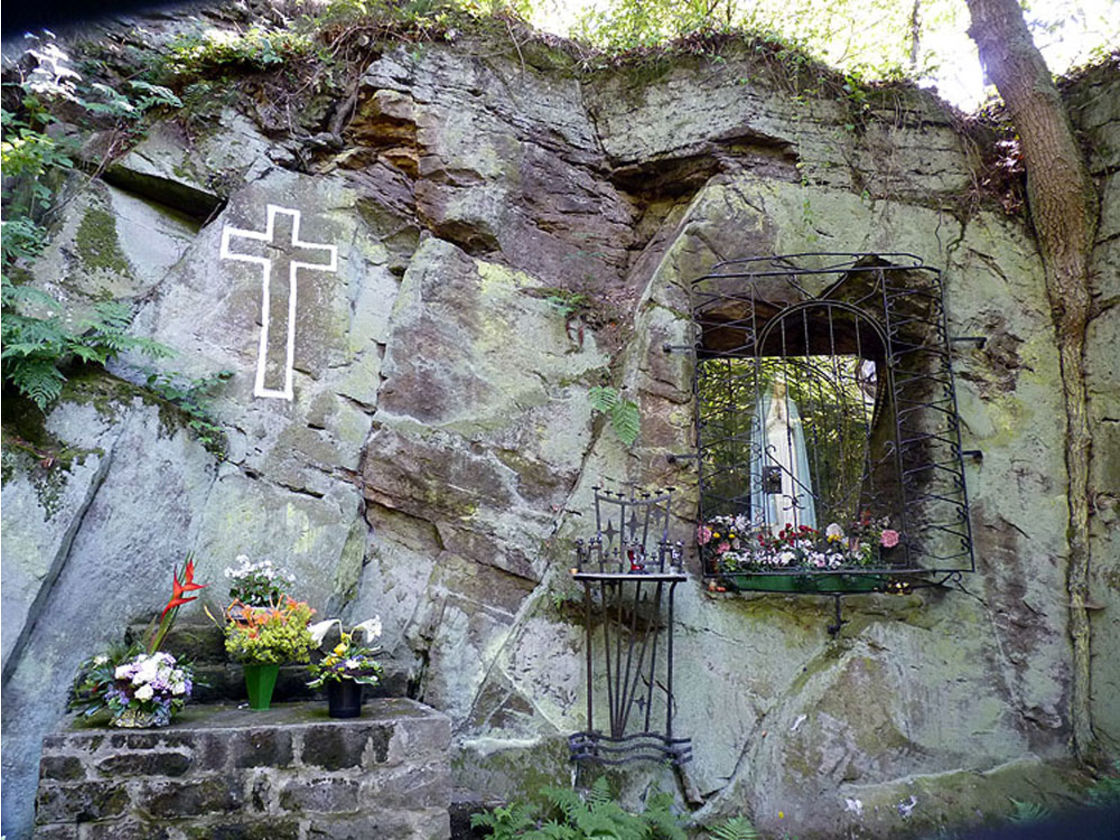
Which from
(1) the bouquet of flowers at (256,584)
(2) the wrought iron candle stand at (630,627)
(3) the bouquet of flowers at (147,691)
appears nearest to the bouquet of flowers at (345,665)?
(1) the bouquet of flowers at (256,584)

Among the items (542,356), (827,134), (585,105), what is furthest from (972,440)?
(585,105)

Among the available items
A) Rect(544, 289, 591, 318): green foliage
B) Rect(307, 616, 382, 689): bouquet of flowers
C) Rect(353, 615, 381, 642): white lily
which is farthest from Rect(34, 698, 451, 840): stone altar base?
Rect(544, 289, 591, 318): green foliage

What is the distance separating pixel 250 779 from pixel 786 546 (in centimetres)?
311

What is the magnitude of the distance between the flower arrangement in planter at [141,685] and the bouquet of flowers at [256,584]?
363mm

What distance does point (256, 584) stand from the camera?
3846 millimetres

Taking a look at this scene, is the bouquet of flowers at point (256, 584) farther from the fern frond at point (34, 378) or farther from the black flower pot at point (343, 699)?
the fern frond at point (34, 378)

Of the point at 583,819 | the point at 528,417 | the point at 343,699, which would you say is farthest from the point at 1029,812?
the point at 343,699

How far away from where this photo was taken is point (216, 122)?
488 centimetres

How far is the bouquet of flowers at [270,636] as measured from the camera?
3.35 metres

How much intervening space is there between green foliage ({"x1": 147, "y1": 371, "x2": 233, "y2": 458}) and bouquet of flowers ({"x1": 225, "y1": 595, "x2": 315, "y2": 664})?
1158 millimetres

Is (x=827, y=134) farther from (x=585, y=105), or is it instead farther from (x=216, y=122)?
(x=216, y=122)

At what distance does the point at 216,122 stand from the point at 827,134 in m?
4.20

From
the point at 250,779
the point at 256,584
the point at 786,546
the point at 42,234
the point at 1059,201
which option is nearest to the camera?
the point at 250,779

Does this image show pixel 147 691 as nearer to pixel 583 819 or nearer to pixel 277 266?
pixel 583 819
